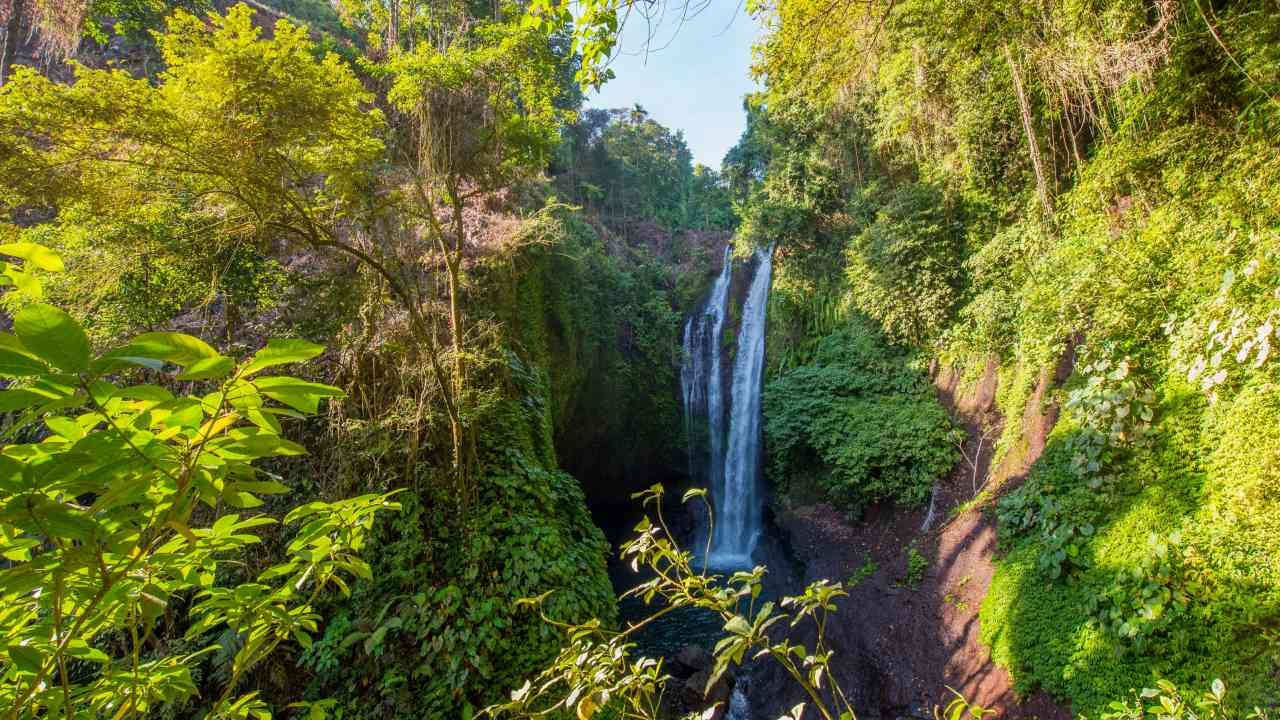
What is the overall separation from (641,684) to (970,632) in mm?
6893

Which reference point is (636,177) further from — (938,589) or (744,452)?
(938,589)

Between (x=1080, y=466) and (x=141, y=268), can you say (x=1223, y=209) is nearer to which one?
(x=1080, y=466)

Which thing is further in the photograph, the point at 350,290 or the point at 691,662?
the point at 691,662

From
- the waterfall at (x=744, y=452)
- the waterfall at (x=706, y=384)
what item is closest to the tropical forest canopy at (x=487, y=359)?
the waterfall at (x=744, y=452)

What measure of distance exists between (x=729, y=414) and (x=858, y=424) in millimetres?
4605

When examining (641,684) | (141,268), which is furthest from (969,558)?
(141,268)

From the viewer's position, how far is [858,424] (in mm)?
9930

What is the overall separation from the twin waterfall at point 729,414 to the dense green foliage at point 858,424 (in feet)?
3.41

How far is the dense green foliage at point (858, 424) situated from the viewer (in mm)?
8789

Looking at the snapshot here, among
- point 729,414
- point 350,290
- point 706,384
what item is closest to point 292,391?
point 350,290

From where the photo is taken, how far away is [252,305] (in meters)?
5.09

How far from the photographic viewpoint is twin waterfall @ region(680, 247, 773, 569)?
12438mm

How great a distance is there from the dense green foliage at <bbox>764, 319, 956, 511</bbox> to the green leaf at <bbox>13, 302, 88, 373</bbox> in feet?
32.2

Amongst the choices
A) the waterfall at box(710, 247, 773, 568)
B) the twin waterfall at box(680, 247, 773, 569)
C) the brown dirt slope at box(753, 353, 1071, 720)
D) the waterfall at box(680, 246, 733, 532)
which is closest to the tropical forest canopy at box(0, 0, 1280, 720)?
the brown dirt slope at box(753, 353, 1071, 720)
